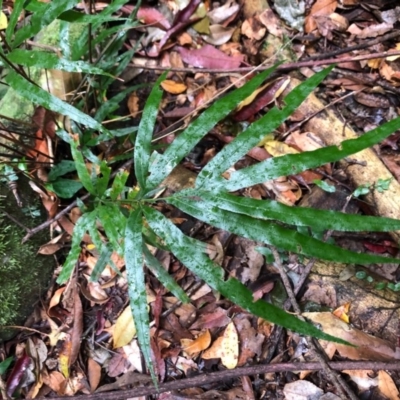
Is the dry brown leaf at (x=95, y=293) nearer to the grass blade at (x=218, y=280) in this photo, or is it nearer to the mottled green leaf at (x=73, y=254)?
the mottled green leaf at (x=73, y=254)

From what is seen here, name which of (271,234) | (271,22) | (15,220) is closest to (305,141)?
(271,22)

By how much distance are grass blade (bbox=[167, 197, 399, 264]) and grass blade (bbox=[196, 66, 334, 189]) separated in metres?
0.06

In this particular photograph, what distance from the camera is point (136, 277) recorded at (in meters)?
1.10

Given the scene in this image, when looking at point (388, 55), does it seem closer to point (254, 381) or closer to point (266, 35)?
point (266, 35)

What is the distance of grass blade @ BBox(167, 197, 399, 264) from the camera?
3.11 feet

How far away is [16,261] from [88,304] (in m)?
0.32

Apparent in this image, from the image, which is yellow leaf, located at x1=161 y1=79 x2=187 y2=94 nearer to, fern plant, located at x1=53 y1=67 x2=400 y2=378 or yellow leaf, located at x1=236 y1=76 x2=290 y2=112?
yellow leaf, located at x1=236 y1=76 x2=290 y2=112

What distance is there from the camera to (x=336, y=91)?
6.10 ft

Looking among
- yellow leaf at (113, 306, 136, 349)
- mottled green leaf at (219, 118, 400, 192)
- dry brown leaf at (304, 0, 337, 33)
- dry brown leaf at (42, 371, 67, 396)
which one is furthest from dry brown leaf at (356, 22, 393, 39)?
dry brown leaf at (42, 371, 67, 396)

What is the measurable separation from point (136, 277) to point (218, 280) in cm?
22

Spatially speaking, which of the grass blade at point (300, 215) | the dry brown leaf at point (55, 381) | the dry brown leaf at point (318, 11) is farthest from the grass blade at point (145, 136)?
the dry brown leaf at point (318, 11)

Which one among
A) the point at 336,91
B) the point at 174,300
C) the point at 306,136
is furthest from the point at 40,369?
the point at 336,91

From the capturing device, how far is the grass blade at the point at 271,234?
0.95m

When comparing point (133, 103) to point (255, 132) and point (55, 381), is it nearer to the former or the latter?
point (255, 132)
